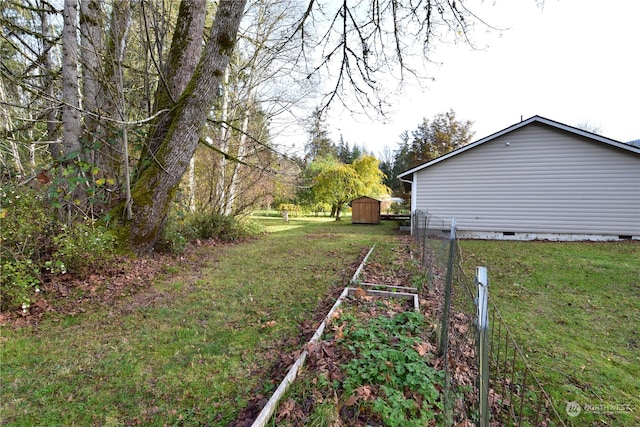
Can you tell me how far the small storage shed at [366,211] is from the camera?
19.1 metres

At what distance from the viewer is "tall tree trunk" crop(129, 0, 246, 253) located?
206 inches

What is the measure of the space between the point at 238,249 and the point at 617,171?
13.4 meters

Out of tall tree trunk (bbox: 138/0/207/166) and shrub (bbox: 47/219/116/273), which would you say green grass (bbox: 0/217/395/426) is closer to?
shrub (bbox: 47/219/116/273)

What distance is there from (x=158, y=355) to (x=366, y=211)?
56.3 ft

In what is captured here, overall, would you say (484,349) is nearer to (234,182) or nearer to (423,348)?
(423,348)

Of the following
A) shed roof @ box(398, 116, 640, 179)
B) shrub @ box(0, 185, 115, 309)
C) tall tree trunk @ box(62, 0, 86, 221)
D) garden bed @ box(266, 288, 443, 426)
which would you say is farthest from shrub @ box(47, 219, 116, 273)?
shed roof @ box(398, 116, 640, 179)

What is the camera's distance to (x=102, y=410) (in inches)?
79.5

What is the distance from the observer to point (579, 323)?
12.2 feet

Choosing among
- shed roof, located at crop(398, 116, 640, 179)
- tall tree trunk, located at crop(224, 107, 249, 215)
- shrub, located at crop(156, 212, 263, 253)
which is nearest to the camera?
shrub, located at crop(156, 212, 263, 253)

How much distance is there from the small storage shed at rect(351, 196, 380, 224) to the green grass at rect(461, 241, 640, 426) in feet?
38.0

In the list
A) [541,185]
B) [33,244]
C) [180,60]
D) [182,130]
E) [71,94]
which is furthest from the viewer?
[541,185]

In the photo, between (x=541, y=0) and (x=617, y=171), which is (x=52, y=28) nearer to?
(x=541, y=0)

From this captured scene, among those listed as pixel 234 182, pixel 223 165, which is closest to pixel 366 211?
pixel 234 182

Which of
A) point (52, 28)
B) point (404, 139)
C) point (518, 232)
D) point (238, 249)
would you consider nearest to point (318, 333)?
point (238, 249)
